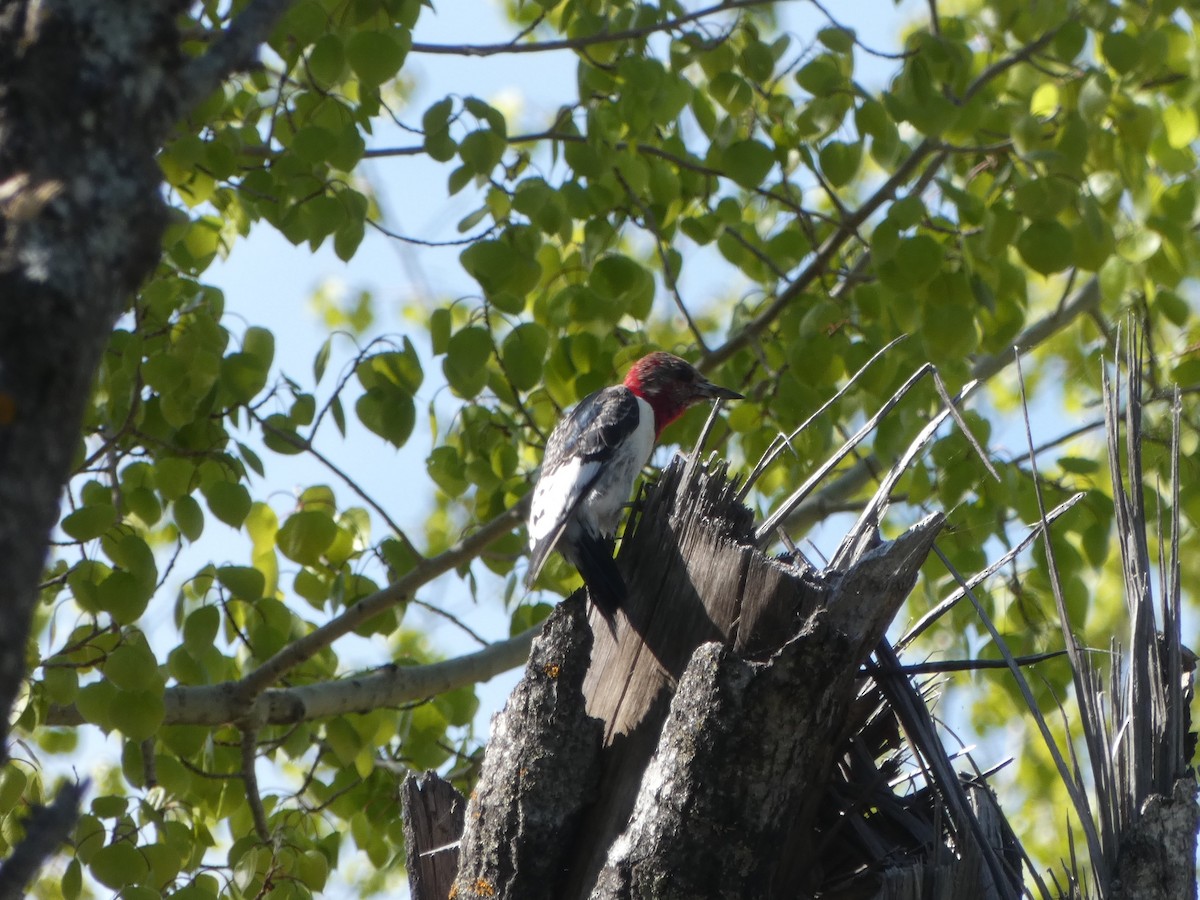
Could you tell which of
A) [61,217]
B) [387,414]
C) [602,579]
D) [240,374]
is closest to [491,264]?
[387,414]

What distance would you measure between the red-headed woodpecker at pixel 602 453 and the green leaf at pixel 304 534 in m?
0.65

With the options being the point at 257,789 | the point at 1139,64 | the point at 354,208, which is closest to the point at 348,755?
the point at 257,789

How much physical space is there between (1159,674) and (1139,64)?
3.06m

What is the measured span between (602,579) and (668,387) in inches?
93.2

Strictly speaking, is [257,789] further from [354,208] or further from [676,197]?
[676,197]

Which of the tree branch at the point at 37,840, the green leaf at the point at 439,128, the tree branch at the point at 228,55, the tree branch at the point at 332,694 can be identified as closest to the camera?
the tree branch at the point at 37,840

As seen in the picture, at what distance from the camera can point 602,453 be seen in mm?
4156

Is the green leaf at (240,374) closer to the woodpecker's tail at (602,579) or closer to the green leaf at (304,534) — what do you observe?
the green leaf at (304,534)

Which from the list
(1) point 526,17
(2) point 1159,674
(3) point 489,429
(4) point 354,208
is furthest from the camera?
(1) point 526,17

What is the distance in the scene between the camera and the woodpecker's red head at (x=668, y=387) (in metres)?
4.93

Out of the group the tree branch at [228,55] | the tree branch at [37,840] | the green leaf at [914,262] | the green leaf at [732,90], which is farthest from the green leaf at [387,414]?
the tree branch at [37,840]

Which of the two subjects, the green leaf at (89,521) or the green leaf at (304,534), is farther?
the green leaf at (304,534)

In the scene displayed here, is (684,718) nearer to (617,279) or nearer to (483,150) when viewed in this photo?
(483,150)

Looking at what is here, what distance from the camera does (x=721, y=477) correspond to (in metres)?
2.36
